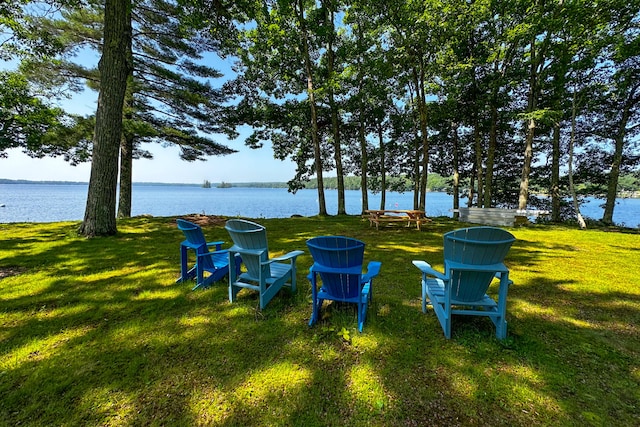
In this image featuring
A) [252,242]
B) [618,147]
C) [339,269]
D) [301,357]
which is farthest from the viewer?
[618,147]

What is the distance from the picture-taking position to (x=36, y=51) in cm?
770

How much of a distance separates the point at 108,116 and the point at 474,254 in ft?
29.2

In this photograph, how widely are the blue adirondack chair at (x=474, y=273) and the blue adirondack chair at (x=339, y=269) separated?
795 mm

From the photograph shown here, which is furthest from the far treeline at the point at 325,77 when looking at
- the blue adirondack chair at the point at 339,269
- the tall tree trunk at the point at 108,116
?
the blue adirondack chair at the point at 339,269

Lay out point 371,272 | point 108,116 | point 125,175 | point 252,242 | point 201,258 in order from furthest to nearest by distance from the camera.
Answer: point 125,175 → point 108,116 → point 201,258 → point 252,242 → point 371,272

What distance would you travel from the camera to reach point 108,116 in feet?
22.3

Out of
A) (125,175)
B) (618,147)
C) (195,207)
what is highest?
(618,147)

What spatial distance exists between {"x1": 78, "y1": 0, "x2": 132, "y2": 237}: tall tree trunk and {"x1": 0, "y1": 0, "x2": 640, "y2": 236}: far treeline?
0.11 feet

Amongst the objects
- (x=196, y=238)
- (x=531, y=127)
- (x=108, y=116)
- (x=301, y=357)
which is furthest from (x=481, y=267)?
(x=531, y=127)

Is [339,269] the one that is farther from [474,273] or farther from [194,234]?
[194,234]

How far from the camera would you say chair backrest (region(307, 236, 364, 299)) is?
8.43 feet

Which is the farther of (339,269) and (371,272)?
(371,272)

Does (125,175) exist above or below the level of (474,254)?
above

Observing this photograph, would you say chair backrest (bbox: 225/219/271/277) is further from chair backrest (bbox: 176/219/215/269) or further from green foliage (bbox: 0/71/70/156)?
green foliage (bbox: 0/71/70/156)
